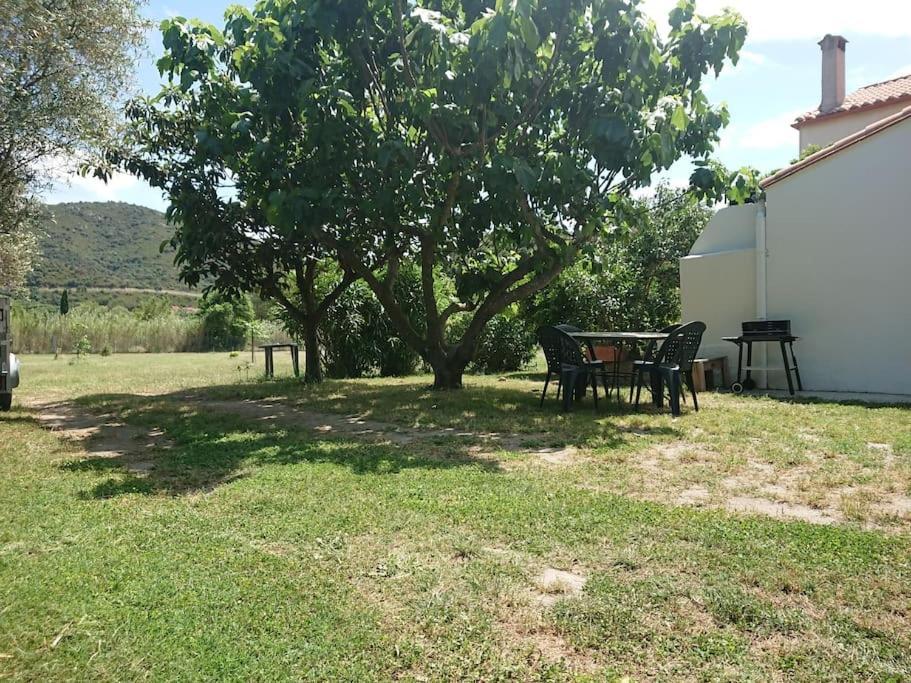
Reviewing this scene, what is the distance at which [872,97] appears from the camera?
20094 millimetres

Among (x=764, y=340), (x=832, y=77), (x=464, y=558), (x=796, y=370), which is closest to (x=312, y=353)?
(x=764, y=340)

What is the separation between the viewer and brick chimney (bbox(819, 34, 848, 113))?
20375 millimetres

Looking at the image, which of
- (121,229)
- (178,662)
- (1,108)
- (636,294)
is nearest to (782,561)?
(178,662)

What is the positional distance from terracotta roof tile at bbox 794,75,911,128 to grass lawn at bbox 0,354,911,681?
1607 centimetres

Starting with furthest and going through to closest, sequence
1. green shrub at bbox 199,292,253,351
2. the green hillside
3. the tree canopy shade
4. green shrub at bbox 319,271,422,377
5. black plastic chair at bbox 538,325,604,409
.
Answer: the green hillside, green shrub at bbox 199,292,253,351, green shrub at bbox 319,271,422,377, black plastic chair at bbox 538,325,604,409, the tree canopy shade

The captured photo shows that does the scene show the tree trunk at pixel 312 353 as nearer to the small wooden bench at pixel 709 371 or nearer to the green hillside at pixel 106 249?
the small wooden bench at pixel 709 371

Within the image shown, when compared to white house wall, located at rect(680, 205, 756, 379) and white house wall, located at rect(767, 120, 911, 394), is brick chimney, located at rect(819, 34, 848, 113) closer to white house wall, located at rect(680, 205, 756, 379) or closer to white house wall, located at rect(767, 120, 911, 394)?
white house wall, located at rect(680, 205, 756, 379)

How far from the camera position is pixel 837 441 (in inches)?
225

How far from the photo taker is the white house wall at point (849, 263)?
9047mm

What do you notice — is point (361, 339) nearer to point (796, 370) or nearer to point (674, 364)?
point (674, 364)

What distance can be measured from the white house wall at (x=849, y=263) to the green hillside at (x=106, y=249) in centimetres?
5871

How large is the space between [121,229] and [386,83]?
235ft

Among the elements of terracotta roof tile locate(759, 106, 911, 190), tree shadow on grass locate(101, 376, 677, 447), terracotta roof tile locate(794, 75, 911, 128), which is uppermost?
terracotta roof tile locate(794, 75, 911, 128)

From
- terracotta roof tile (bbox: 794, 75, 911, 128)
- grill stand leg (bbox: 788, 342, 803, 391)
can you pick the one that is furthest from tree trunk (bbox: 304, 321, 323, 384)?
terracotta roof tile (bbox: 794, 75, 911, 128)
